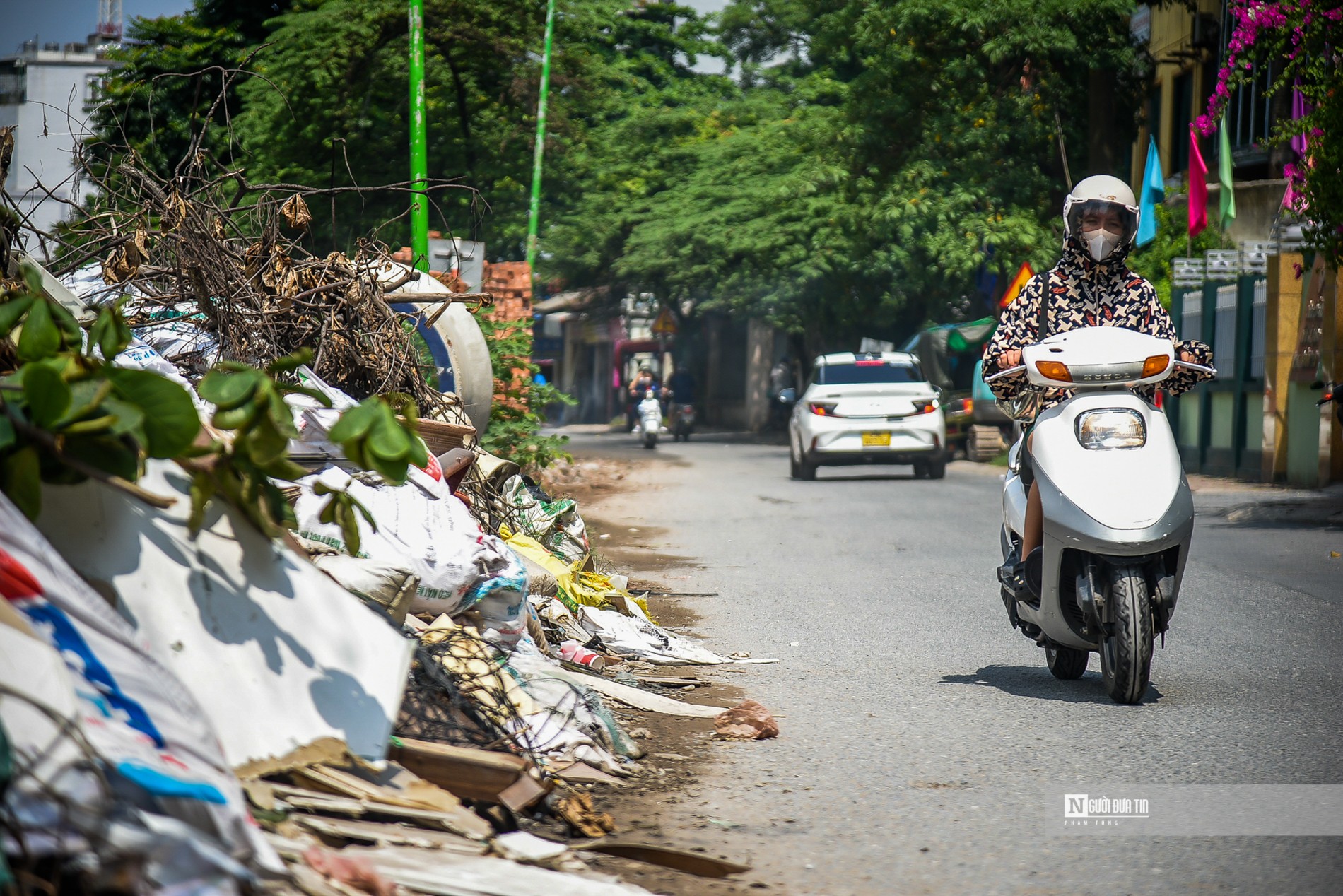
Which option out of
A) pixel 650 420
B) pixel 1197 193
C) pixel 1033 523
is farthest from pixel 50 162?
pixel 650 420

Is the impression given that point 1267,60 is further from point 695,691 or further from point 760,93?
point 760,93

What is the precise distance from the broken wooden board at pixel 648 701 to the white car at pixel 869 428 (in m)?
14.8

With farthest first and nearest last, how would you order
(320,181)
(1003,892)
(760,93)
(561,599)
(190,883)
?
(760,93) < (320,181) < (561,599) < (1003,892) < (190,883)

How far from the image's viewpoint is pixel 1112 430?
5.34 metres

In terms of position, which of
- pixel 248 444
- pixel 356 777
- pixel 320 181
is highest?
pixel 320 181

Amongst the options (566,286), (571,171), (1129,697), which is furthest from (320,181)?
(566,286)

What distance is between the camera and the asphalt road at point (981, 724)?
3.47 metres

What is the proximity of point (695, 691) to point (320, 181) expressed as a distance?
666 inches

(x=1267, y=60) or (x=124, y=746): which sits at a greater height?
(x=1267, y=60)

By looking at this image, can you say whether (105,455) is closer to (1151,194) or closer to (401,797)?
(401,797)

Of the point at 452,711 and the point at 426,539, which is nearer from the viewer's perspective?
the point at 452,711

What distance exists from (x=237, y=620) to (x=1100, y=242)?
3869 millimetres

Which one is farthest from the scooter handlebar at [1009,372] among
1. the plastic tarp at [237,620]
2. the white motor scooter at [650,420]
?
the white motor scooter at [650,420]

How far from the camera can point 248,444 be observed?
329 cm
